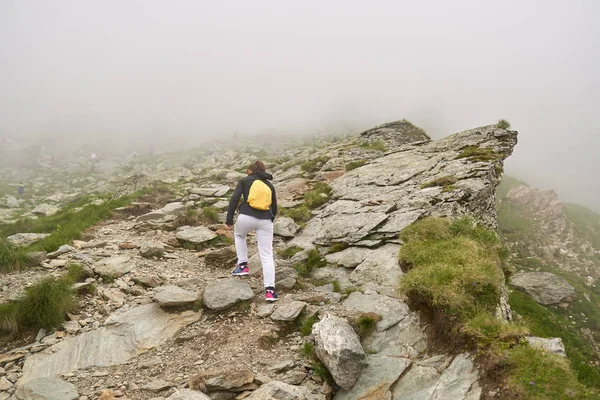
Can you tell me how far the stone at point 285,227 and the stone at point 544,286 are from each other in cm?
6638

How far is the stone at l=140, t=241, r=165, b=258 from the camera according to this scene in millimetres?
12352

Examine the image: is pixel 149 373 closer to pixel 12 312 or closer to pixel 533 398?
pixel 12 312

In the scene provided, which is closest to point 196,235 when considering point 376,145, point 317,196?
point 317,196

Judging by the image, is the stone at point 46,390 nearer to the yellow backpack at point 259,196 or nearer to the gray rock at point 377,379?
the gray rock at point 377,379

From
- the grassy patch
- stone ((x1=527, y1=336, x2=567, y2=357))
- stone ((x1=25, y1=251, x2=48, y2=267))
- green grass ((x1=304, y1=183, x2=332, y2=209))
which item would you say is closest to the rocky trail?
stone ((x1=25, y1=251, x2=48, y2=267))

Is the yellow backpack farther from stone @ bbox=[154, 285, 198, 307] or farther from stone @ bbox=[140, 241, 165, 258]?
stone @ bbox=[140, 241, 165, 258]

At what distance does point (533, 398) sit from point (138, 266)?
11162mm


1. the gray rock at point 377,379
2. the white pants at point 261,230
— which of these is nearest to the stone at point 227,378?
the gray rock at point 377,379

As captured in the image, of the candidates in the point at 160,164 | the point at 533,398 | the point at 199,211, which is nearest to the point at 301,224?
the point at 199,211

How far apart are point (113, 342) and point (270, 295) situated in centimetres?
405

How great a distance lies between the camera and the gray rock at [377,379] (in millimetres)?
6277

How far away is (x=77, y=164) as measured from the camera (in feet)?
229

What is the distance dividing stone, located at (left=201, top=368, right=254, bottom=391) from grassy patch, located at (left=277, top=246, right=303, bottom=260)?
273 inches

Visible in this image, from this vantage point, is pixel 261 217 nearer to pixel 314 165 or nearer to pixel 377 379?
pixel 377 379
